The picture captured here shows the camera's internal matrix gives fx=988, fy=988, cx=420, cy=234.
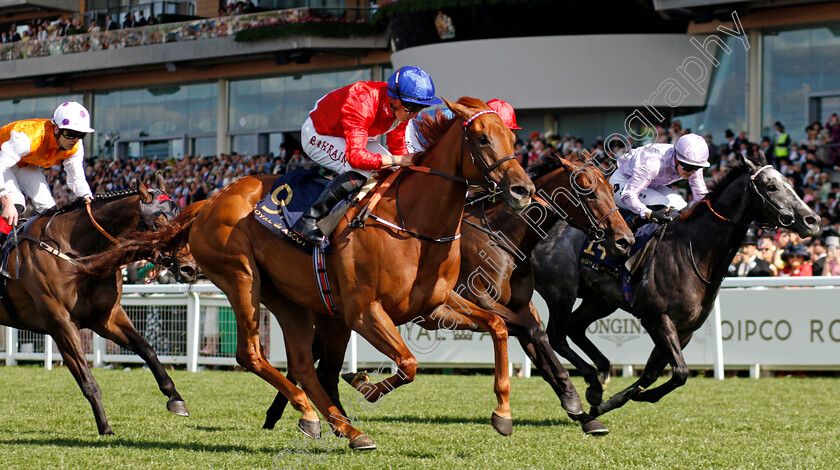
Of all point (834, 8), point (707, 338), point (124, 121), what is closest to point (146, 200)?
point (707, 338)

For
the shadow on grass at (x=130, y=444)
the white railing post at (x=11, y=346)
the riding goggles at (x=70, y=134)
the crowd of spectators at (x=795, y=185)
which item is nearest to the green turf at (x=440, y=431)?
the shadow on grass at (x=130, y=444)

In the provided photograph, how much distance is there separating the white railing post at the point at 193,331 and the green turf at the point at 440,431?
5.47 ft

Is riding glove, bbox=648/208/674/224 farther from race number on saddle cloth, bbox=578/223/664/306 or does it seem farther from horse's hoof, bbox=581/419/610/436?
horse's hoof, bbox=581/419/610/436

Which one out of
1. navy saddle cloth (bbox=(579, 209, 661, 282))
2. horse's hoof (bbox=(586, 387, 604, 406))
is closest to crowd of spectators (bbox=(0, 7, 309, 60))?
navy saddle cloth (bbox=(579, 209, 661, 282))

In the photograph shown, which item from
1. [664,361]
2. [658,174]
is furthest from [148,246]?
[658,174]

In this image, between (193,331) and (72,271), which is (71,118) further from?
(193,331)

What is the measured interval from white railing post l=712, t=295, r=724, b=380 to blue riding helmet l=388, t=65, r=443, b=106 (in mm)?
5516

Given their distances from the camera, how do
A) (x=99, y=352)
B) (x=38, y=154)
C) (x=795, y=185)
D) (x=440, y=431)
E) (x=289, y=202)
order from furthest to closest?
(x=795, y=185) → (x=99, y=352) → (x=38, y=154) → (x=440, y=431) → (x=289, y=202)

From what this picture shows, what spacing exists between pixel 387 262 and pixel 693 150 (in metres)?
2.70

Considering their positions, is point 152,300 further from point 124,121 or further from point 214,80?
point 124,121

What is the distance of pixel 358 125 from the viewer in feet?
15.7

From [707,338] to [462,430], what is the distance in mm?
4481

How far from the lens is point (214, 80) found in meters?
25.4

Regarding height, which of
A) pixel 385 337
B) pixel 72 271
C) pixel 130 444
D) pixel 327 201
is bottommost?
pixel 130 444
